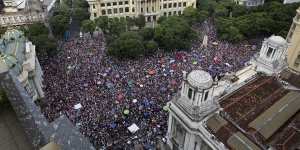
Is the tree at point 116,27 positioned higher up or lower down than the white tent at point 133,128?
higher up

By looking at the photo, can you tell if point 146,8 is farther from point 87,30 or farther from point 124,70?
point 124,70

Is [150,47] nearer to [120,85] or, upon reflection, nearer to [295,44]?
[120,85]

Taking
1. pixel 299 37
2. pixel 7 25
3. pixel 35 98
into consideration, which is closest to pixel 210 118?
pixel 299 37

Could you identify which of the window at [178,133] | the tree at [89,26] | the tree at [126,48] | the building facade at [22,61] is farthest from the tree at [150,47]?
the window at [178,133]

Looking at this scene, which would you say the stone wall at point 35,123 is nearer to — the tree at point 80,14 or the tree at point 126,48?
the tree at point 126,48

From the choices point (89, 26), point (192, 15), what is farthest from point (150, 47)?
point (192, 15)

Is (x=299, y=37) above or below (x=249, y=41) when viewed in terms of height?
above
